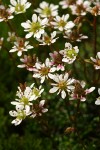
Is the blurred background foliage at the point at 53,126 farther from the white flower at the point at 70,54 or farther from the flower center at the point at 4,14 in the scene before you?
the white flower at the point at 70,54

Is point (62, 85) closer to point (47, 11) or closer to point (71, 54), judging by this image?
point (71, 54)

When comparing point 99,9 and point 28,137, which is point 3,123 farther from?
point 99,9

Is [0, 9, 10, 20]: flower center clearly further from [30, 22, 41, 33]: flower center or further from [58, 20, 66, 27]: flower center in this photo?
[58, 20, 66, 27]: flower center


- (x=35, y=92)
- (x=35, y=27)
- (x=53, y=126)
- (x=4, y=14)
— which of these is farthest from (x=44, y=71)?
(x=53, y=126)

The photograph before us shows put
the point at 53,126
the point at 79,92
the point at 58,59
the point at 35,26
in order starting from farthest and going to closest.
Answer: the point at 53,126
the point at 35,26
the point at 58,59
the point at 79,92

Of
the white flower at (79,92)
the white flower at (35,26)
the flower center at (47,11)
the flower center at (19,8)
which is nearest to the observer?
the white flower at (79,92)

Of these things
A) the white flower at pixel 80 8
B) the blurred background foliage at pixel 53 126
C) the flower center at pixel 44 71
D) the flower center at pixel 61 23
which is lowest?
the blurred background foliage at pixel 53 126

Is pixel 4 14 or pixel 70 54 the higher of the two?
pixel 4 14

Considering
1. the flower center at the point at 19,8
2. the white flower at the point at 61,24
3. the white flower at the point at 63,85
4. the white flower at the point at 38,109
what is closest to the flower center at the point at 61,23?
the white flower at the point at 61,24

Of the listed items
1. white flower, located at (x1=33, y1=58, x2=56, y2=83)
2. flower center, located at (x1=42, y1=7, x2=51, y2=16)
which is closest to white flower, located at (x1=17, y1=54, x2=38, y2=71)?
white flower, located at (x1=33, y1=58, x2=56, y2=83)

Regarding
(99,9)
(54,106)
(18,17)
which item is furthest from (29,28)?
(18,17)
